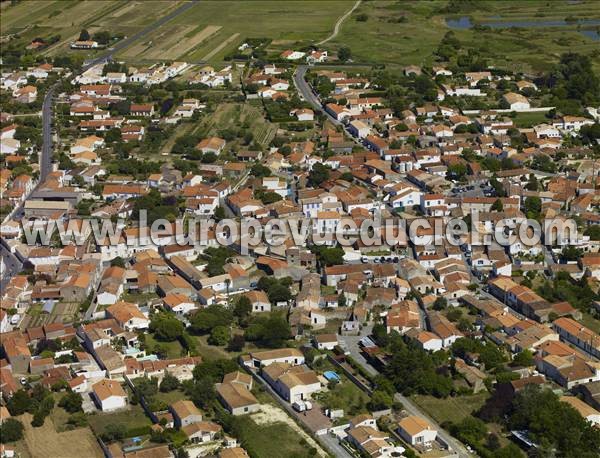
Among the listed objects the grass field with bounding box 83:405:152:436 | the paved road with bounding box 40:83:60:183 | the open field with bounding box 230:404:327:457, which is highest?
the paved road with bounding box 40:83:60:183

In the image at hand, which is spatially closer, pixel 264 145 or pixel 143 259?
pixel 143 259

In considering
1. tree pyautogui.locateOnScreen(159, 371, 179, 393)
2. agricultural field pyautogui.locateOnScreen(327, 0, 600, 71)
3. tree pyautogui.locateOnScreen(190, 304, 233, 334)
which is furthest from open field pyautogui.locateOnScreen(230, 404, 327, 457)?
agricultural field pyautogui.locateOnScreen(327, 0, 600, 71)

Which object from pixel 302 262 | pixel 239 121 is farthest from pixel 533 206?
pixel 239 121

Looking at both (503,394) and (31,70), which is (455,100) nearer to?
(31,70)

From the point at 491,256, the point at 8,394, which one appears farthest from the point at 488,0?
the point at 8,394

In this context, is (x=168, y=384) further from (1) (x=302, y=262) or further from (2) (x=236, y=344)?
(1) (x=302, y=262)

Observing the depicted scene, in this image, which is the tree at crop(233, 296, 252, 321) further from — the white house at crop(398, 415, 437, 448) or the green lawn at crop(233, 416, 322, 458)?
the white house at crop(398, 415, 437, 448)
